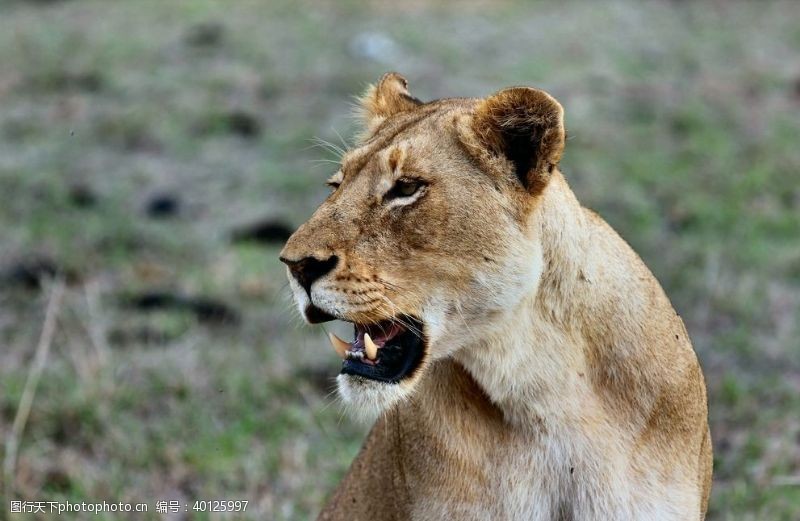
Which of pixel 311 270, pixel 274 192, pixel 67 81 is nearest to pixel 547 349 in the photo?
pixel 311 270

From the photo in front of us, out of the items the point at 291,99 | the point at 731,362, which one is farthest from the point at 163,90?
the point at 731,362

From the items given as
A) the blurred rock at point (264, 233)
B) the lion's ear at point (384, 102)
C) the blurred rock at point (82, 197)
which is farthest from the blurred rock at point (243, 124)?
the lion's ear at point (384, 102)

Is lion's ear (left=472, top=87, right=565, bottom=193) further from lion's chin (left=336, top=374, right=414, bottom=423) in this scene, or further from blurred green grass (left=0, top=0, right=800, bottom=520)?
blurred green grass (left=0, top=0, right=800, bottom=520)

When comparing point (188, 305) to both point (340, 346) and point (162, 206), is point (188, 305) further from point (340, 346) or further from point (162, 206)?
point (340, 346)

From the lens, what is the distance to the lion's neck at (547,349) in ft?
9.10

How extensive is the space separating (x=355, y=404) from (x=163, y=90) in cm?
812

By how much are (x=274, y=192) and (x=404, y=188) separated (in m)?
5.58

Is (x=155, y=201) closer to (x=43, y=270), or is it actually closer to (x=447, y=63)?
(x=43, y=270)

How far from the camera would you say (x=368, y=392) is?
2.65m

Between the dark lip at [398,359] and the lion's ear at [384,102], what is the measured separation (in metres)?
0.68

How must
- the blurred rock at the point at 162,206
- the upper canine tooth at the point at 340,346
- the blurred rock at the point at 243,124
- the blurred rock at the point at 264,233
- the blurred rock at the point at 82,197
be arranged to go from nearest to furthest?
the upper canine tooth at the point at 340,346 → the blurred rock at the point at 264,233 → the blurred rock at the point at 162,206 → the blurred rock at the point at 82,197 → the blurred rock at the point at 243,124

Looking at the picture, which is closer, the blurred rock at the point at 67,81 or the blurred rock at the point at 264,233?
the blurred rock at the point at 264,233

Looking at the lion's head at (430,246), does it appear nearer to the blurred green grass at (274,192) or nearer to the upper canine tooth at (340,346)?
the upper canine tooth at (340,346)

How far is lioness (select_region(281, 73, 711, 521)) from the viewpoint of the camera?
2.67m
